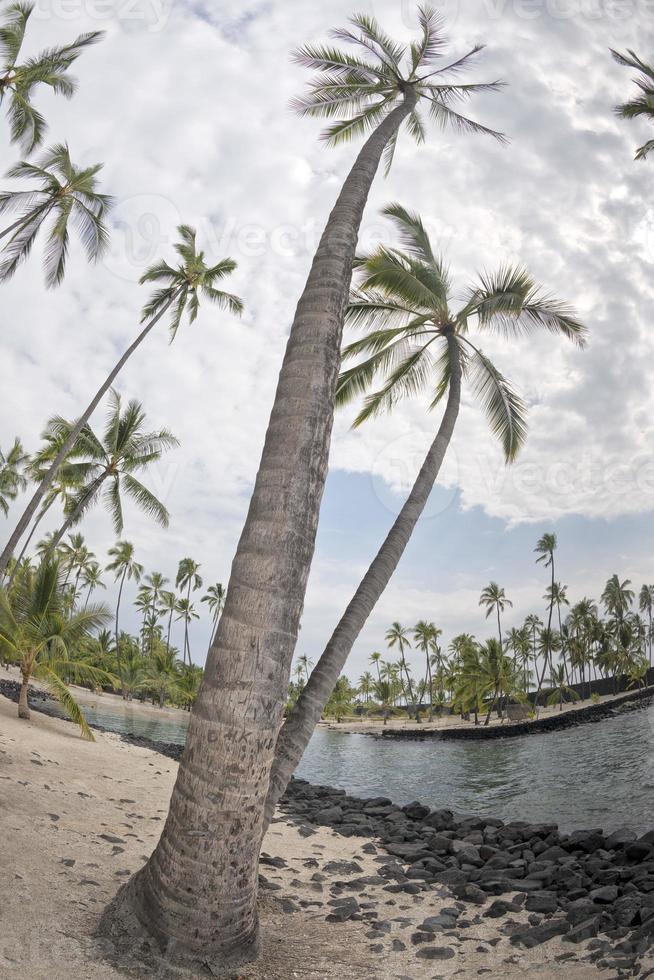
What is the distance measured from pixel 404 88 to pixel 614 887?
12.2m

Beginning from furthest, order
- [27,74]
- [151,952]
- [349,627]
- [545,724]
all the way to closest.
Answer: [545,724] → [27,74] → [349,627] → [151,952]

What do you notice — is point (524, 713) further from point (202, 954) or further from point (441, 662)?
point (202, 954)

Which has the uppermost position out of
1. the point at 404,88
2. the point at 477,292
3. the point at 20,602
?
the point at 404,88

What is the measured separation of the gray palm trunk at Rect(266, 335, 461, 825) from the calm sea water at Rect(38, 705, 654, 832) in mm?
9097

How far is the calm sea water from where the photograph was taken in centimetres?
1549

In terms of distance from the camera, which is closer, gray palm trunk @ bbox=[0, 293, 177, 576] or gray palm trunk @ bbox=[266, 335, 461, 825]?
gray palm trunk @ bbox=[266, 335, 461, 825]

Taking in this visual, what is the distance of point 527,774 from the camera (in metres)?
23.2

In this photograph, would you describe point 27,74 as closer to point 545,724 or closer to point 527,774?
point 527,774

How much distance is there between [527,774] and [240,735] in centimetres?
2248

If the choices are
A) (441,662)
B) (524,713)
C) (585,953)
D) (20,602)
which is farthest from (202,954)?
(441,662)

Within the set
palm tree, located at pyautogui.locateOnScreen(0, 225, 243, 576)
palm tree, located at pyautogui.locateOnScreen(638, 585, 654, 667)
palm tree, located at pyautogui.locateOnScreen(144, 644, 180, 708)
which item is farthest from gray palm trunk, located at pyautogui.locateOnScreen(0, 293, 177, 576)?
palm tree, located at pyautogui.locateOnScreen(638, 585, 654, 667)

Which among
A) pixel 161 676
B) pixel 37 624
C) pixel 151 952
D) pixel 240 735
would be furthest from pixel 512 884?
pixel 161 676

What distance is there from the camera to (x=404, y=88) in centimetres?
993

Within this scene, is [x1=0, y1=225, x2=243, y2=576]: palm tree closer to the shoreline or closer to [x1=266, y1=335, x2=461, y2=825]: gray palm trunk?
[x1=266, y1=335, x2=461, y2=825]: gray palm trunk
